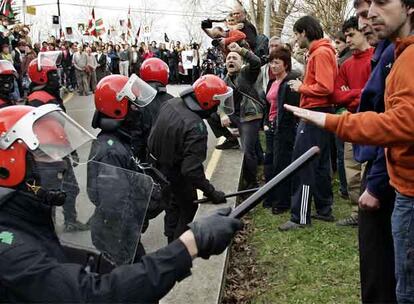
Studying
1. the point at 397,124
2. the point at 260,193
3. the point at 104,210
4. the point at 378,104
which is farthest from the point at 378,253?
the point at 104,210

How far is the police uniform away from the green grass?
965 mm

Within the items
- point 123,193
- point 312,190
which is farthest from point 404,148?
point 312,190

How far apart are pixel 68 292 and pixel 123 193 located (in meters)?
0.74

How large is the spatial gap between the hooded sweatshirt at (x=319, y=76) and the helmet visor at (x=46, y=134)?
10.0ft

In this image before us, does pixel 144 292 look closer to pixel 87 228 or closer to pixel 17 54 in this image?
pixel 87 228

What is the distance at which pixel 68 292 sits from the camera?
1785 mm

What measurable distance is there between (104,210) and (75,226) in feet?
0.52

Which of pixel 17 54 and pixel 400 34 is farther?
pixel 17 54

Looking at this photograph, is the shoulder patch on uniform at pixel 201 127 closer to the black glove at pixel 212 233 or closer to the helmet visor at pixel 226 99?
the helmet visor at pixel 226 99

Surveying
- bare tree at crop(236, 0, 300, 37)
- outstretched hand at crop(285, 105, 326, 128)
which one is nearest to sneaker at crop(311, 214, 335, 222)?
outstretched hand at crop(285, 105, 326, 128)

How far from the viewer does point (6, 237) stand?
182 centimetres

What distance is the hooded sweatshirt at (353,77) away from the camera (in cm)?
475

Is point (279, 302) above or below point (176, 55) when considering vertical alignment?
above

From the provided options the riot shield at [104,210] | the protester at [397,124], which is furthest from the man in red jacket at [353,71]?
the riot shield at [104,210]
